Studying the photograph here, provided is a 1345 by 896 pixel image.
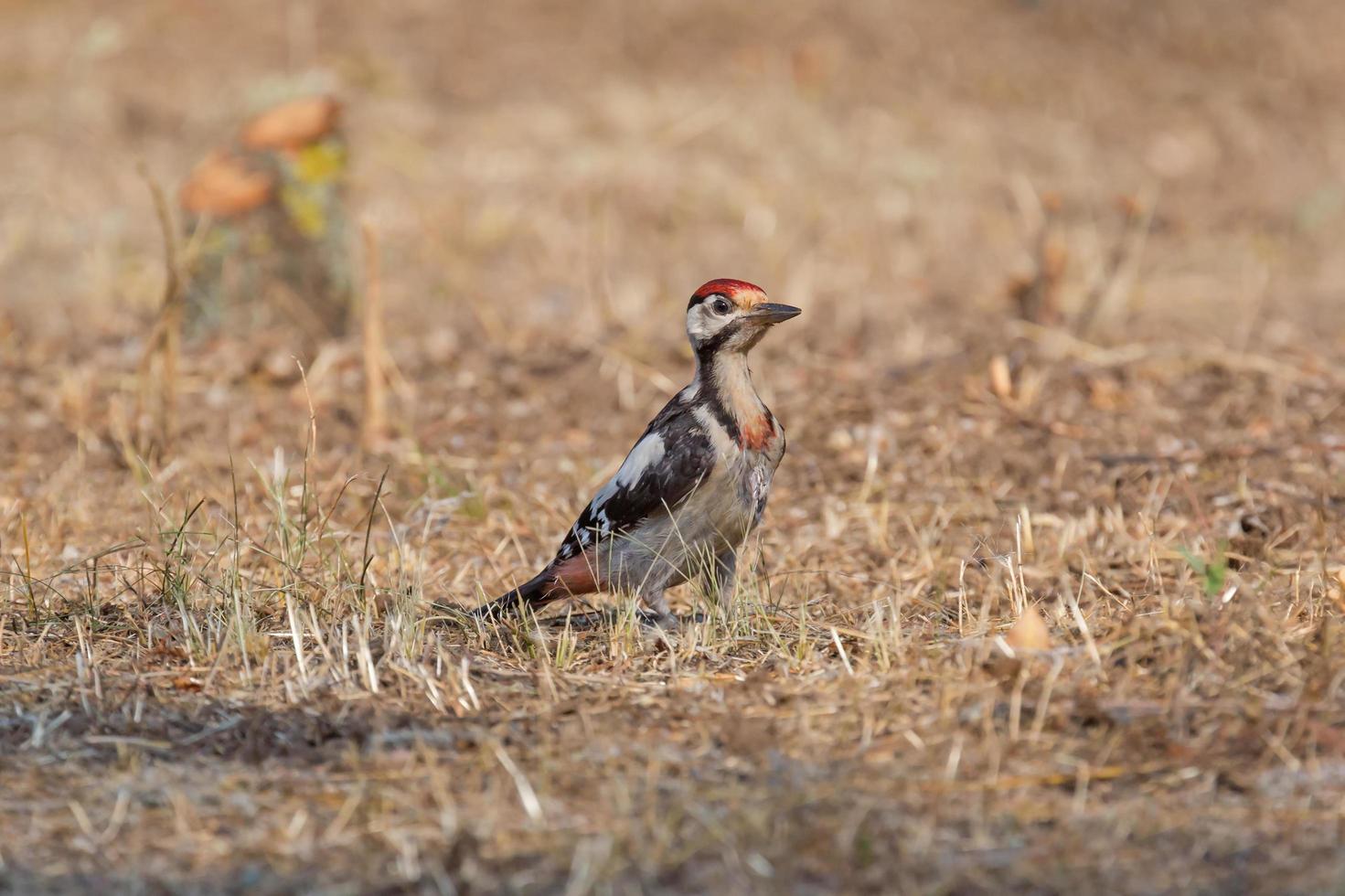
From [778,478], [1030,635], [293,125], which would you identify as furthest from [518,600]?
[293,125]

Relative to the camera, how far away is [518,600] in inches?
176

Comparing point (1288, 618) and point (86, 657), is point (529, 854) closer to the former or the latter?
point (86, 657)

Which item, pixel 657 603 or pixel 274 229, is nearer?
pixel 657 603

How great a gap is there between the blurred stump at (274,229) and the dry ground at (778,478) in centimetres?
33

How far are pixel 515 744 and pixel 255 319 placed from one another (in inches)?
200

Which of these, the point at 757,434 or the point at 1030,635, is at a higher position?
the point at 757,434

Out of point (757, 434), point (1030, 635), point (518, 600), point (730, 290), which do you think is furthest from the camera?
point (730, 290)

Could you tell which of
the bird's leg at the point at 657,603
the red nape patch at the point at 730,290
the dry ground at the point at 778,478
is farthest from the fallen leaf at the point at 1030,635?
the red nape patch at the point at 730,290

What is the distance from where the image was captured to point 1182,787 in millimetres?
3314

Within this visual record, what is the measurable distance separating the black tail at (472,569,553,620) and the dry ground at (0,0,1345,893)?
106mm

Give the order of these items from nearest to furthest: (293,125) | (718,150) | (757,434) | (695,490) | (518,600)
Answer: (518,600) < (695,490) < (757,434) < (293,125) < (718,150)

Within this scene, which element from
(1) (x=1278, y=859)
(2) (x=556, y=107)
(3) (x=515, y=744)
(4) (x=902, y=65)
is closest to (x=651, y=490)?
(3) (x=515, y=744)

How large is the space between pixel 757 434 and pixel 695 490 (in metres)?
0.27

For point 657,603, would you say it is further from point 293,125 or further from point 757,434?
point 293,125
